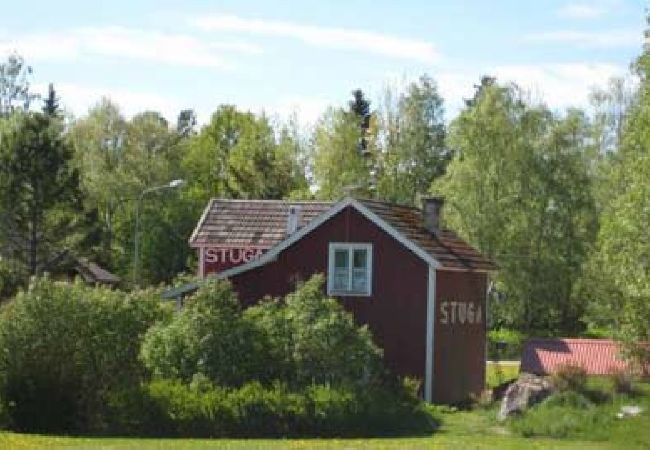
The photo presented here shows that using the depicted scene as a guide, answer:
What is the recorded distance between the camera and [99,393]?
3247 cm

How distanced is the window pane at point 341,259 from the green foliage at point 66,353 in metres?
9.41

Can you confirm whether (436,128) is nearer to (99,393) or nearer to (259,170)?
(259,170)

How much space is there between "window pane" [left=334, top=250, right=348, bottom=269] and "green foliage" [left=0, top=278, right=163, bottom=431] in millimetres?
9408

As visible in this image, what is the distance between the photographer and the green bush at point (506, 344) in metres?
64.2

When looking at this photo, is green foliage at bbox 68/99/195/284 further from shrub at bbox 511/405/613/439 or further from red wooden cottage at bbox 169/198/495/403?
shrub at bbox 511/405/613/439

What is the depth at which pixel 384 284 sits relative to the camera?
135 ft

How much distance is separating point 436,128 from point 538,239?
52.6 ft

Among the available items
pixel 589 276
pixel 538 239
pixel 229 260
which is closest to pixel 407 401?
pixel 229 260

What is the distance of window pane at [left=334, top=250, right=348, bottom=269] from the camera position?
41.8 meters

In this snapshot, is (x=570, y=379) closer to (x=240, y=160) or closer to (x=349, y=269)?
(x=349, y=269)

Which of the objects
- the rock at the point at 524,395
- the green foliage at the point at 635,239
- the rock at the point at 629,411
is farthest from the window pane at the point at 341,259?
the rock at the point at 629,411

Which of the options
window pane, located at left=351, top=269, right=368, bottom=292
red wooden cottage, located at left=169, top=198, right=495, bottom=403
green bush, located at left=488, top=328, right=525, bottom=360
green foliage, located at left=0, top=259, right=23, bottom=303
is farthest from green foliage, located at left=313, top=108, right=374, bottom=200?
window pane, located at left=351, top=269, right=368, bottom=292

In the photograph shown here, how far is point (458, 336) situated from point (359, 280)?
4262 millimetres

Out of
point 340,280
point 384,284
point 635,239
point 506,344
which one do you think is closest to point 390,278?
point 384,284
